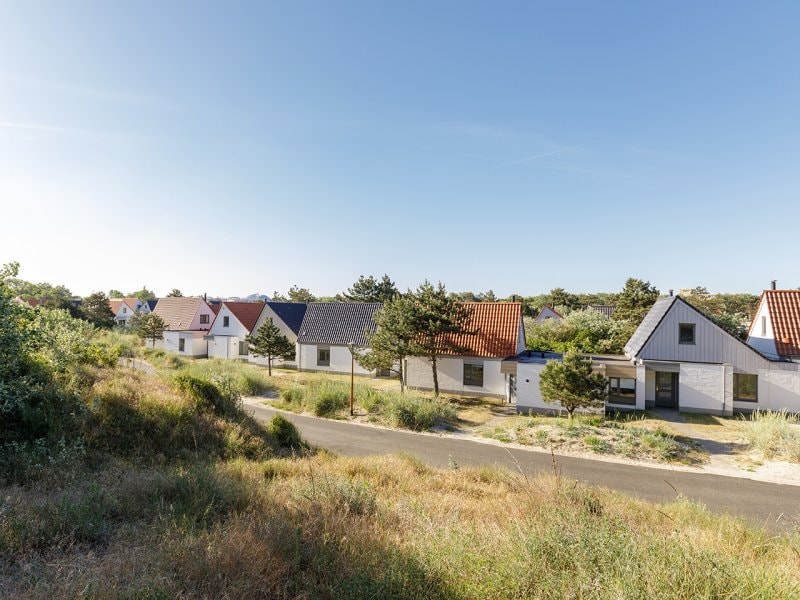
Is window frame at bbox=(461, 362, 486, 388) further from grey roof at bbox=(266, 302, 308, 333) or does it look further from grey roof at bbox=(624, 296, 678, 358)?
grey roof at bbox=(266, 302, 308, 333)

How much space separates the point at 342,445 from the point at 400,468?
5653 mm

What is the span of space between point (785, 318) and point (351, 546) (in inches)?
1060

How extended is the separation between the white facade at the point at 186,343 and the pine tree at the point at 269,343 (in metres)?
11.4

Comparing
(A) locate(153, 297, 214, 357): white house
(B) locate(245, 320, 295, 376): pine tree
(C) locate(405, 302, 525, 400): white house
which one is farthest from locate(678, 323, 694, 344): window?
(A) locate(153, 297, 214, 357): white house

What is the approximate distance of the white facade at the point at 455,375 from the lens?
24391 mm

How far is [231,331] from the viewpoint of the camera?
39.6 metres

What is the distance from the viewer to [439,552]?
471cm

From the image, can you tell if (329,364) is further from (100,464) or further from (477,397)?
(100,464)

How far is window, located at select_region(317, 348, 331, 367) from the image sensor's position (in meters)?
32.9

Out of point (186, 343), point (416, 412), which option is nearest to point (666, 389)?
point (416, 412)

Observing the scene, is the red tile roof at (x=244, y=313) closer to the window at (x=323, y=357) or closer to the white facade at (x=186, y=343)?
the white facade at (x=186, y=343)

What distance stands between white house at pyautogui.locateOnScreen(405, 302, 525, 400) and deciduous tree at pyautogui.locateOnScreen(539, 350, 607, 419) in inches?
201

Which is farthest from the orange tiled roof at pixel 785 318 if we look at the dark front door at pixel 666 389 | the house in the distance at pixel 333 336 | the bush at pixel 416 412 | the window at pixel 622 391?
the house in the distance at pixel 333 336

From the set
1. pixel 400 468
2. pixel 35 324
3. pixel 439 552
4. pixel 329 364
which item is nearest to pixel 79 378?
pixel 35 324
